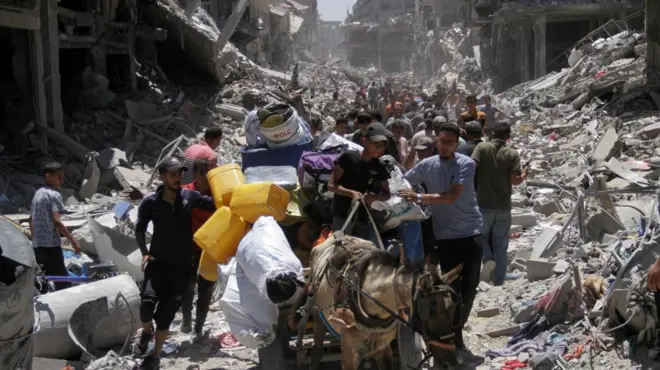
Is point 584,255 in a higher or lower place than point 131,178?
lower

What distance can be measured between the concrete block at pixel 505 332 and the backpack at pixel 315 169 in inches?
73.8

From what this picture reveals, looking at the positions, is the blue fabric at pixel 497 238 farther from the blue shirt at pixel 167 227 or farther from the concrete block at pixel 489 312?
the blue shirt at pixel 167 227

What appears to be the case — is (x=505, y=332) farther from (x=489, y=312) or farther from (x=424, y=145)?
(x=424, y=145)

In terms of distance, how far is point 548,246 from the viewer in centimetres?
826

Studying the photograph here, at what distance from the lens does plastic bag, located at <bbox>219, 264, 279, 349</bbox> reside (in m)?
5.08

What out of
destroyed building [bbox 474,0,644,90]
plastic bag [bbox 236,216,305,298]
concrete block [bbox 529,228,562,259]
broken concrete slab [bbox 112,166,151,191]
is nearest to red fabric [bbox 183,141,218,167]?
plastic bag [bbox 236,216,305,298]

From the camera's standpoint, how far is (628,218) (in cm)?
855

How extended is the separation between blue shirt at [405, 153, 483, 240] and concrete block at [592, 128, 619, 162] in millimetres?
7566

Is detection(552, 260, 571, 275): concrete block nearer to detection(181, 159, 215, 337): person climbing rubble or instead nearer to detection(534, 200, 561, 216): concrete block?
detection(181, 159, 215, 337): person climbing rubble

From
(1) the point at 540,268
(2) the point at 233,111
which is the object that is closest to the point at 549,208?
(1) the point at 540,268

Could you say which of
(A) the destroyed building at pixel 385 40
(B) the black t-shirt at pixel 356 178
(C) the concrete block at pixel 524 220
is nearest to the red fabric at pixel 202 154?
(B) the black t-shirt at pixel 356 178

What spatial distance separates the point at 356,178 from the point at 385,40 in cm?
7462

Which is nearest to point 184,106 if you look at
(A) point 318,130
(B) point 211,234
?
(A) point 318,130

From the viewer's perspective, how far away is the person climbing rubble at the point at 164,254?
5.97 metres
